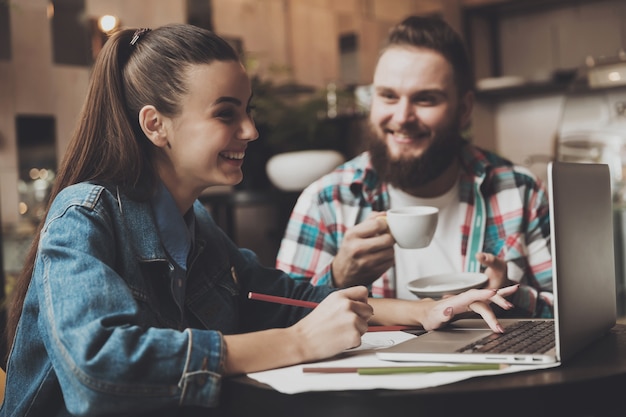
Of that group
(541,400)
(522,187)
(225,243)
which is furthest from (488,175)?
(541,400)

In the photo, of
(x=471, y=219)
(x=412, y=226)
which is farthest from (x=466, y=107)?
(x=412, y=226)

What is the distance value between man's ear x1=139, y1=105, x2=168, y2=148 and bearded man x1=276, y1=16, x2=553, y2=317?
2.43ft

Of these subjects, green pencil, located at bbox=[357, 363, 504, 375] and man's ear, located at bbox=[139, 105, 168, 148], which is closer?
green pencil, located at bbox=[357, 363, 504, 375]

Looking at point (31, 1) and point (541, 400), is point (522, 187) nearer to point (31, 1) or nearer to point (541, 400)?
point (541, 400)

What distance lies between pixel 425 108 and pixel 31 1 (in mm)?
1808

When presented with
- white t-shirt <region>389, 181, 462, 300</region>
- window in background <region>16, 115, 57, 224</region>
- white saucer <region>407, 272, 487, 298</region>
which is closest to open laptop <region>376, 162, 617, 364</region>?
white saucer <region>407, 272, 487, 298</region>

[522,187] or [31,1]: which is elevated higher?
[31,1]

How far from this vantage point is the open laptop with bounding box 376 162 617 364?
3.27ft

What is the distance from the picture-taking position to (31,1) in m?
3.09

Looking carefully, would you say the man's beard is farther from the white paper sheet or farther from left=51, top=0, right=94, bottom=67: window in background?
left=51, top=0, right=94, bottom=67: window in background

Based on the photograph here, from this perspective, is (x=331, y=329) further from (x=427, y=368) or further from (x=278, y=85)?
(x=278, y=85)

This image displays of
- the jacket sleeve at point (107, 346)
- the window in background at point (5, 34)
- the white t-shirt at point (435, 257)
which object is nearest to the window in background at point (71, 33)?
the window in background at point (5, 34)

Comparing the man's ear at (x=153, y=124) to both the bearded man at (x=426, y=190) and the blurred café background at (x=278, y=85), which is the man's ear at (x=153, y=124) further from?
the blurred café background at (x=278, y=85)

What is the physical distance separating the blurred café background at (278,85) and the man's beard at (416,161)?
3.46 ft
